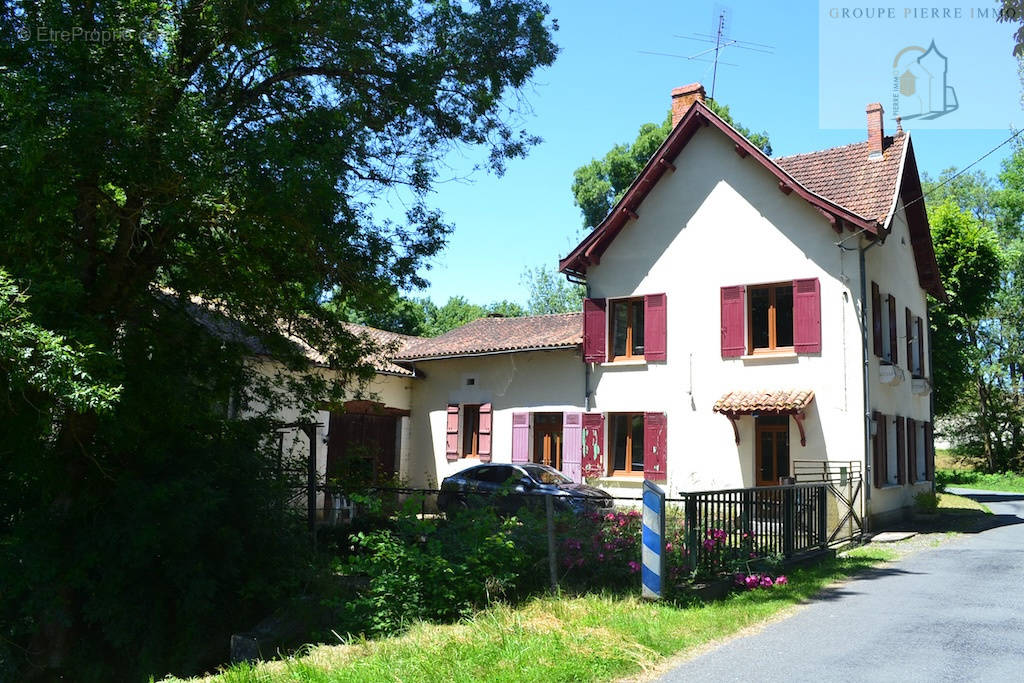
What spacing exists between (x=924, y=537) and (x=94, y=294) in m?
15.1

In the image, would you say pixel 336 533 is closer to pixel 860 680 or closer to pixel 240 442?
pixel 240 442

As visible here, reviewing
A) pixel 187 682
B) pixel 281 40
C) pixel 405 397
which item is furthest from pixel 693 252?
pixel 187 682

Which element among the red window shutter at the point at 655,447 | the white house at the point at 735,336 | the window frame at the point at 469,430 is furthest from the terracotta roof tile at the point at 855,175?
the window frame at the point at 469,430

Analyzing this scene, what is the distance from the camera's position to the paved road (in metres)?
6.16

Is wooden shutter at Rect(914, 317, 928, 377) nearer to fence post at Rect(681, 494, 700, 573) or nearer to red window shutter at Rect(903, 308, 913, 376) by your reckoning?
red window shutter at Rect(903, 308, 913, 376)

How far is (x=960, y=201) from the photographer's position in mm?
43781

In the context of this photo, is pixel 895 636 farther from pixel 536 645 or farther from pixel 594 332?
pixel 594 332

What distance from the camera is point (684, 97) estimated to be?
22.0 meters

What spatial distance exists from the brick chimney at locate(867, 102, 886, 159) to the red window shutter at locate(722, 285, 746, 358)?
4.97m

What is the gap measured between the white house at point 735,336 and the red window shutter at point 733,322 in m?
0.03

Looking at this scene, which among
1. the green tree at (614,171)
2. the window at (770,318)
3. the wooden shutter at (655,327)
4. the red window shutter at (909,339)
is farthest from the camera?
the green tree at (614,171)

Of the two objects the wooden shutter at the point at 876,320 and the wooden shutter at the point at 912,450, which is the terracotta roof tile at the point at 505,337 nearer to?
the wooden shutter at the point at 876,320

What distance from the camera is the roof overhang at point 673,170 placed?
17.7 m

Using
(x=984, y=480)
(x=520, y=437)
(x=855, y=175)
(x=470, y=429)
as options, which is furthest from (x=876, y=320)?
(x=984, y=480)
